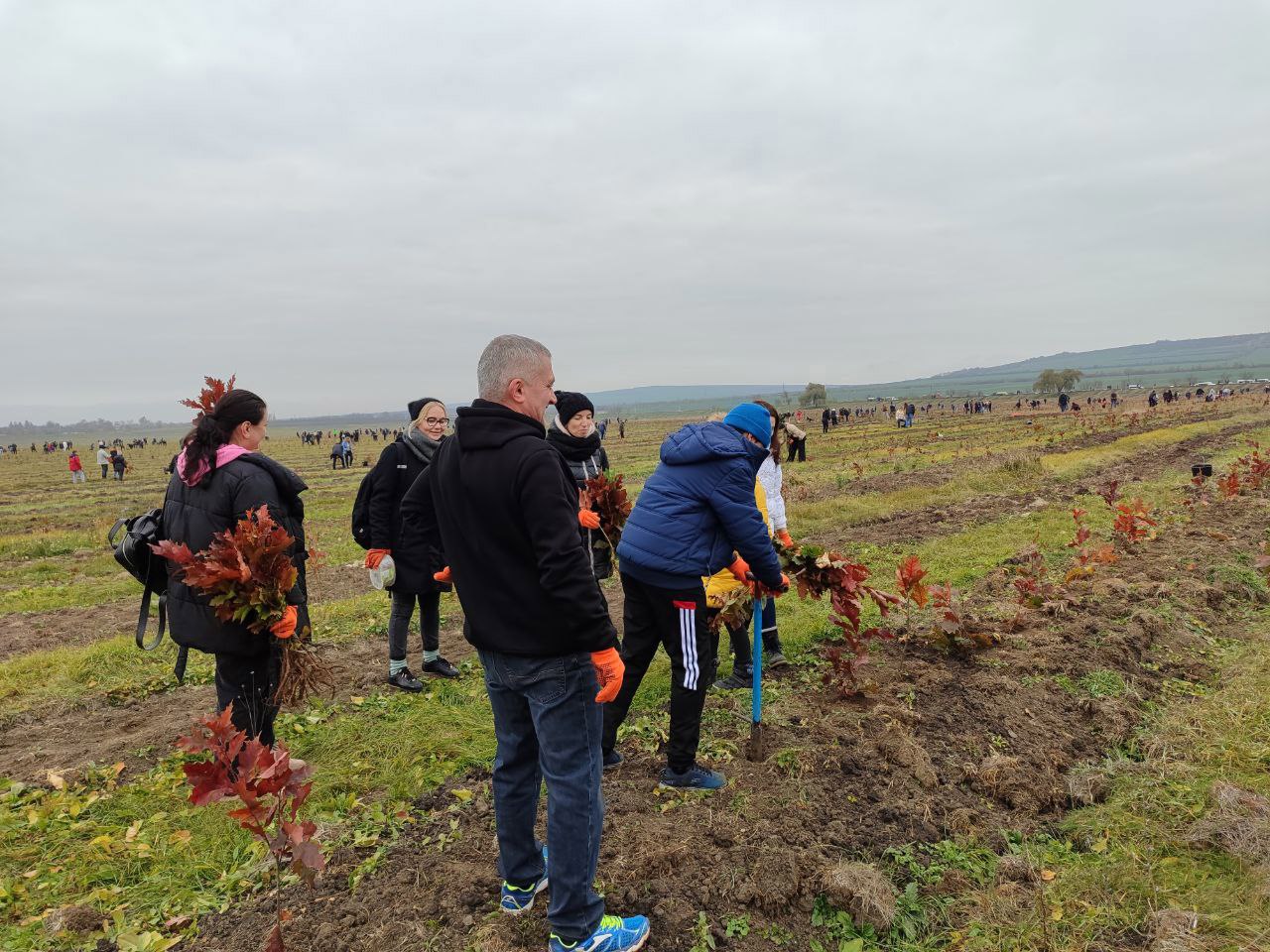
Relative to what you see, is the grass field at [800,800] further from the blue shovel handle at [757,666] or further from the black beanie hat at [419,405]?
the black beanie hat at [419,405]

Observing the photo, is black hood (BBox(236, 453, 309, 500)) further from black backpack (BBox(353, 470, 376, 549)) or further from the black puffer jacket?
black backpack (BBox(353, 470, 376, 549))

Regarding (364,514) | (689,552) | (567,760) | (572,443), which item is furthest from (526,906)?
(364,514)

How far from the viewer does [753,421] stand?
13.1 ft

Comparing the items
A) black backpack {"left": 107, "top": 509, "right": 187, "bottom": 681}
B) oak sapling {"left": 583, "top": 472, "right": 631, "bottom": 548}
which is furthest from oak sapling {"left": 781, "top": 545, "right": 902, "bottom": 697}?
black backpack {"left": 107, "top": 509, "right": 187, "bottom": 681}

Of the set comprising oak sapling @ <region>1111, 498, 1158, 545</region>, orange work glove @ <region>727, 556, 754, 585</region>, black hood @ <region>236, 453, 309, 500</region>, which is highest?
black hood @ <region>236, 453, 309, 500</region>

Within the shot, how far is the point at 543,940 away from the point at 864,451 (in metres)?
31.6

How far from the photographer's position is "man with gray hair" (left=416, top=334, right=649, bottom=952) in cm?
247

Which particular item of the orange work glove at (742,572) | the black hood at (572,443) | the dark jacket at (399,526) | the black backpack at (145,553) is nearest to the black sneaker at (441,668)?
the dark jacket at (399,526)

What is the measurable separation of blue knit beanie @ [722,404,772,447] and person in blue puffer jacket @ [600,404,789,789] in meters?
0.02

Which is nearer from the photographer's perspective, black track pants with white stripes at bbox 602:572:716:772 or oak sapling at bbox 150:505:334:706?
oak sapling at bbox 150:505:334:706

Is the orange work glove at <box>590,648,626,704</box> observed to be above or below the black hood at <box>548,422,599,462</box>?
below

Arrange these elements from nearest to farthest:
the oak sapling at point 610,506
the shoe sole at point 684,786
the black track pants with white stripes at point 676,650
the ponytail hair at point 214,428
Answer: the ponytail hair at point 214,428, the black track pants with white stripes at point 676,650, the shoe sole at point 684,786, the oak sapling at point 610,506

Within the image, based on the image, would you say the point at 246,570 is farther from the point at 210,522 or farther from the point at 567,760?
the point at 567,760

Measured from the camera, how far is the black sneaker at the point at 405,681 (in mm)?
5723
